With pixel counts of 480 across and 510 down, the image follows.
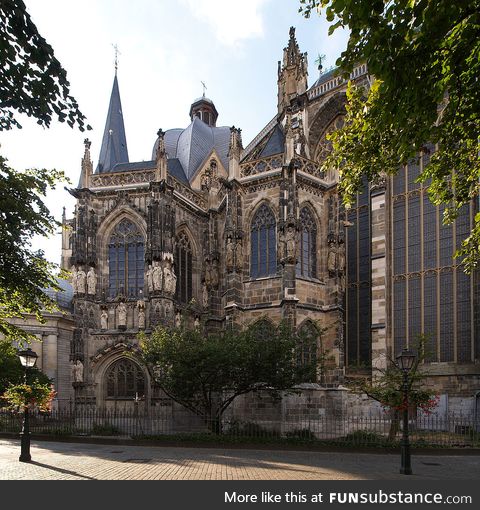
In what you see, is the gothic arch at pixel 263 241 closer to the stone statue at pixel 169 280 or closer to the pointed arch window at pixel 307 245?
the pointed arch window at pixel 307 245

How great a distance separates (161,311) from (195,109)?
27.7 m

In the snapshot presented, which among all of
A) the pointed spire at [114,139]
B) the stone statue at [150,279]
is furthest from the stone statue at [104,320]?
the pointed spire at [114,139]

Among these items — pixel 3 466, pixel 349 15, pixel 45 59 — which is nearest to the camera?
pixel 349 15

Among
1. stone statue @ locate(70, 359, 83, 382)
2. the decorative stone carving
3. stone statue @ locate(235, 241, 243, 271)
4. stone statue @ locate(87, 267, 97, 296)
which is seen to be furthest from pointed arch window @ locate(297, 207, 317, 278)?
stone statue @ locate(70, 359, 83, 382)

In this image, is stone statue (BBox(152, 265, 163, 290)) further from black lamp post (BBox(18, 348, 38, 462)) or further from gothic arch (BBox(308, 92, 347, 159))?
gothic arch (BBox(308, 92, 347, 159))

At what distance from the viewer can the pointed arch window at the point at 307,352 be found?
64.3 feet

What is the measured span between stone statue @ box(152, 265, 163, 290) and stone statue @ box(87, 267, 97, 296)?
3.15m

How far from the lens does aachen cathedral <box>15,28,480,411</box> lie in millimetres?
23953

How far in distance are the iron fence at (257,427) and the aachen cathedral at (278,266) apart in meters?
1.32

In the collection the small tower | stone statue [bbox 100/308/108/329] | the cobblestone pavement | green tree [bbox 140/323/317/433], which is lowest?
the cobblestone pavement

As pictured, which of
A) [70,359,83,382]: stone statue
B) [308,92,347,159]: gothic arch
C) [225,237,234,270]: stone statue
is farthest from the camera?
[308,92,347,159]: gothic arch

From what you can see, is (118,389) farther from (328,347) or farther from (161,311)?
(328,347)

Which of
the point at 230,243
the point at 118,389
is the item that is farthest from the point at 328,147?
the point at 118,389

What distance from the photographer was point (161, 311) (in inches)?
995
